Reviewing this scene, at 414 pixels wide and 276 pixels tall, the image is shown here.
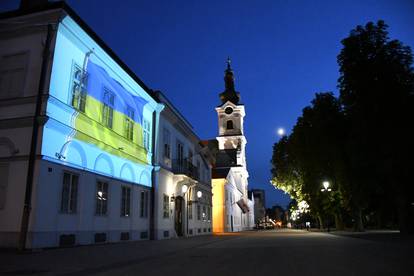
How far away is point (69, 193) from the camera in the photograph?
1616 centimetres

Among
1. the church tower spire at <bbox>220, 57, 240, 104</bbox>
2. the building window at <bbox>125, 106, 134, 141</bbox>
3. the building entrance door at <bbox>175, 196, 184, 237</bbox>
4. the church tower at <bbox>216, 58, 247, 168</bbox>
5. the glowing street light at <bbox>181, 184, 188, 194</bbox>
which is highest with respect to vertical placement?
the church tower spire at <bbox>220, 57, 240, 104</bbox>

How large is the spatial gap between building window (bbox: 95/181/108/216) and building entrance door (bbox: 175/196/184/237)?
37.9ft

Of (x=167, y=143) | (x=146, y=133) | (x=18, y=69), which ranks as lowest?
(x=146, y=133)

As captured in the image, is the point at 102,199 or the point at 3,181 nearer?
the point at 3,181

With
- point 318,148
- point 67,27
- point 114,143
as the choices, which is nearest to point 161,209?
point 114,143

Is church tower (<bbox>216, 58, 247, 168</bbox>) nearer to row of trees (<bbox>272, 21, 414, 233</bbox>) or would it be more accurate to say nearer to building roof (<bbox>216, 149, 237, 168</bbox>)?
building roof (<bbox>216, 149, 237, 168</bbox>)

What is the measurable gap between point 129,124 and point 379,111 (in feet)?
54.5

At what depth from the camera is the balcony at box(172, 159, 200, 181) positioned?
29961mm

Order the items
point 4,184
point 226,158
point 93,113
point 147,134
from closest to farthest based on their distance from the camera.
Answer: point 4,184 < point 93,113 < point 147,134 < point 226,158

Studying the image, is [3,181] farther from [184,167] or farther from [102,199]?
[184,167]

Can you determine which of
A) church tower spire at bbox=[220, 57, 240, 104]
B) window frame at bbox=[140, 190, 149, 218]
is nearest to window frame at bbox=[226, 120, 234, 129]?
church tower spire at bbox=[220, 57, 240, 104]

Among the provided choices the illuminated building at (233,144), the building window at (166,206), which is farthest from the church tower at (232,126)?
the building window at (166,206)

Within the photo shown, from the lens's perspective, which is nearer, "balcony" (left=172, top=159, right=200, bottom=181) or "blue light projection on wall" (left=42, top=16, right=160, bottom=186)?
"blue light projection on wall" (left=42, top=16, right=160, bottom=186)

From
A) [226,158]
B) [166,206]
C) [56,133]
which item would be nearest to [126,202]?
[166,206]
